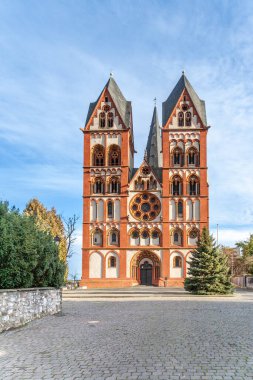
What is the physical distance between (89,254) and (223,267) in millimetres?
24832

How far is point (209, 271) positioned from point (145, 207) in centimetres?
2388

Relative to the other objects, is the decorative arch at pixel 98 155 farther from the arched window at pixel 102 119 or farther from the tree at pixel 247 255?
the tree at pixel 247 255

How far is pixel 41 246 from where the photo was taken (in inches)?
778

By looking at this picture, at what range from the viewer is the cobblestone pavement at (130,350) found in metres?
8.70

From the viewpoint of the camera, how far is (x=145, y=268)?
59.9 m

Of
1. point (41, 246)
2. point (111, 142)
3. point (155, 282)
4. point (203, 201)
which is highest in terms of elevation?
point (111, 142)

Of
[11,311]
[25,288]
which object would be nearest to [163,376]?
[11,311]

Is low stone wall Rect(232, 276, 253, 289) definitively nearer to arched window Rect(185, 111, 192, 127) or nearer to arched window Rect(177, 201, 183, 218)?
arched window Rect(177, 201, 183, 218)

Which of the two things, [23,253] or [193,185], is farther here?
[193,185]

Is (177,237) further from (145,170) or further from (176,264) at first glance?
(145,170)

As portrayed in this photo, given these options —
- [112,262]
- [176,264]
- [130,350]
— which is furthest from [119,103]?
[130,350]

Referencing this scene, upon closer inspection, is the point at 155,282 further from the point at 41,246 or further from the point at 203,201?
the point at 41,246

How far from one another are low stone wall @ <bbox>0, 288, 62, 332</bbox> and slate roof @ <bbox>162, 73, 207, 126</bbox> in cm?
4407

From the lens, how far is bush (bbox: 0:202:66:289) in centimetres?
1697
